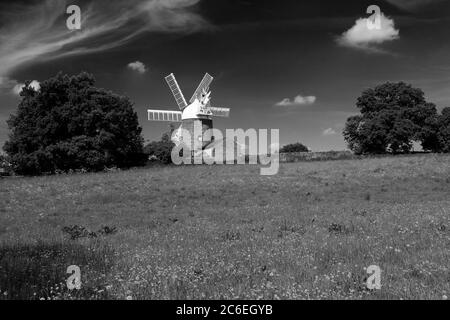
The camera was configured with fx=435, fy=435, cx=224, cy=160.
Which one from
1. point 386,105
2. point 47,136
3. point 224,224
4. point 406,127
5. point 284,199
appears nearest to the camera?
point 224,224

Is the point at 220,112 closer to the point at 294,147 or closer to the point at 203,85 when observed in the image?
the point at 203,85

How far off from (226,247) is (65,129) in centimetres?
6041

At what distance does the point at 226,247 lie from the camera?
12.1 m

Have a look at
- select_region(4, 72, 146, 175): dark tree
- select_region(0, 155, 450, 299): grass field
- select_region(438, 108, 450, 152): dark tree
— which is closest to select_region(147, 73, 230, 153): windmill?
select_region(4, 72, 146, 175): dark tree

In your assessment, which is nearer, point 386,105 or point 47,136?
point 47,136

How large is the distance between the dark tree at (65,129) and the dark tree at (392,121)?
4724 cm

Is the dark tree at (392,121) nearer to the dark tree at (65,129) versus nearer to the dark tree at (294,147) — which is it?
the dark tree at (65,129)

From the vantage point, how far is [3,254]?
460 inches

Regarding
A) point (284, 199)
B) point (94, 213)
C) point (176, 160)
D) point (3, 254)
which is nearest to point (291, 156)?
point (176, 160)

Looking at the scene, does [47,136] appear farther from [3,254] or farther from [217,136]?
[3,254]

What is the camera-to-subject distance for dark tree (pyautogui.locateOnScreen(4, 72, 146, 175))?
63.0m

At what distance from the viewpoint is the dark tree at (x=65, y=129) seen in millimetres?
63031
